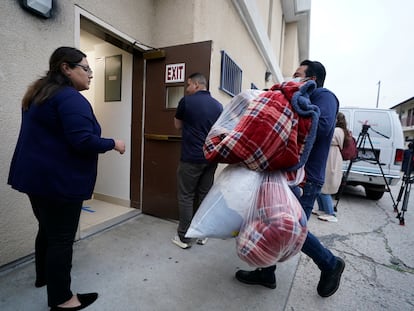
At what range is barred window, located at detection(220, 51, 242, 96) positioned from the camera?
3266mm

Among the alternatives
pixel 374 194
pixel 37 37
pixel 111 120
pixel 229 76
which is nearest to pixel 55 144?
pixel 37 37

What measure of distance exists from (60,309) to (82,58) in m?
1.52

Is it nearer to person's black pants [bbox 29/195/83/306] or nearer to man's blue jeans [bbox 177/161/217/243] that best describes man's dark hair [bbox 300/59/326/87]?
man's blue jeans [bbox 177/161/217/243]

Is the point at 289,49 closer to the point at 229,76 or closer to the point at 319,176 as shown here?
the point at 229,76

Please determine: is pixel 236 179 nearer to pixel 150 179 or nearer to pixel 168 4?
pixel 150 179

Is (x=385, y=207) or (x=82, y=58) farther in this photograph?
(x=385, y=207)

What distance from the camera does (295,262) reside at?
2.19m

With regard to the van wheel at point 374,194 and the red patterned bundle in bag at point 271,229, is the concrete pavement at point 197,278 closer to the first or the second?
the red patterned bundle in bag at point 271,229

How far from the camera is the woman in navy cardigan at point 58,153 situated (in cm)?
121

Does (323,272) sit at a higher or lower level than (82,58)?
lower

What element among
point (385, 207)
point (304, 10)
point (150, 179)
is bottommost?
point (385, 207)

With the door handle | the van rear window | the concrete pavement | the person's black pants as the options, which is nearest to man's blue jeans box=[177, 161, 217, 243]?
the concrete pavement

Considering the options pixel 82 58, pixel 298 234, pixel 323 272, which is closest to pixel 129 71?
pixel 82 58

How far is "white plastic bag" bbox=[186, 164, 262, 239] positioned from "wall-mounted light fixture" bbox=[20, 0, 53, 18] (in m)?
1.91
